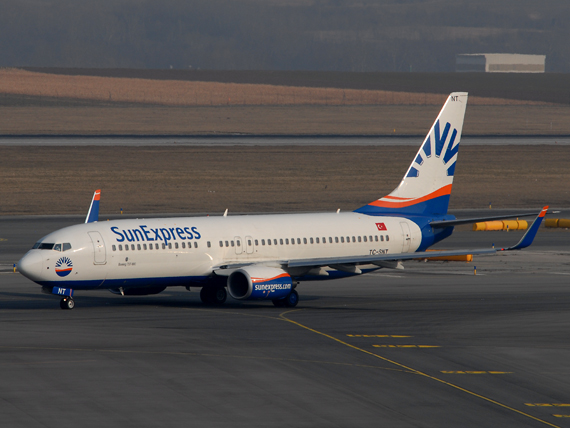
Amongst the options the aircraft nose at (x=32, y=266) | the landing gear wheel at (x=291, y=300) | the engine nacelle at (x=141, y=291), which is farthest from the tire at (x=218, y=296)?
the aircraft nose at (x=32, y=266)

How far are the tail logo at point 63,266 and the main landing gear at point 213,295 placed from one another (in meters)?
7.04

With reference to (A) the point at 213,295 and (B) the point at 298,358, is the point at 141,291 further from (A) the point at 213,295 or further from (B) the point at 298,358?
(B) the point at 298,358

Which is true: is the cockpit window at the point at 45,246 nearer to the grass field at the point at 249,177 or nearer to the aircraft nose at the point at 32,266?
the aircraft nose at the point at 32,266

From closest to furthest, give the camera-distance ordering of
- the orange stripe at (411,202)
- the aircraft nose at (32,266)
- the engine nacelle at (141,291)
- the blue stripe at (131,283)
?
the aircraft nose at (32,266)
the blue stripe at (131,283)
the engine nacelle at (141,291)
the orange stripe at (411,202)

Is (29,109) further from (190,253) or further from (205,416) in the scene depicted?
(205,416)

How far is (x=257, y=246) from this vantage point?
44000 mm

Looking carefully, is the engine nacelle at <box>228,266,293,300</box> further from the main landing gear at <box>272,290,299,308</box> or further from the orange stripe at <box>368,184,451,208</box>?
the orange stripe at <box>368,184,451,208</box>

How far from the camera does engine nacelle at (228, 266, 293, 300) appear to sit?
40500 millimetres

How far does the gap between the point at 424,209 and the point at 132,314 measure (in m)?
17.4

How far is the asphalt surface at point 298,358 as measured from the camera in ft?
79.4

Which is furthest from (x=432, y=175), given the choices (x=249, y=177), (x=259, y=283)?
(x=249, y=177)

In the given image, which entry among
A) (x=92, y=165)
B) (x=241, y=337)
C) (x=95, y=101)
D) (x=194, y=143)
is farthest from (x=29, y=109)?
(x=241, y=337)

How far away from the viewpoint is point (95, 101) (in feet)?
636

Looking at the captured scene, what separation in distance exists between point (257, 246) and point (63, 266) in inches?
362
